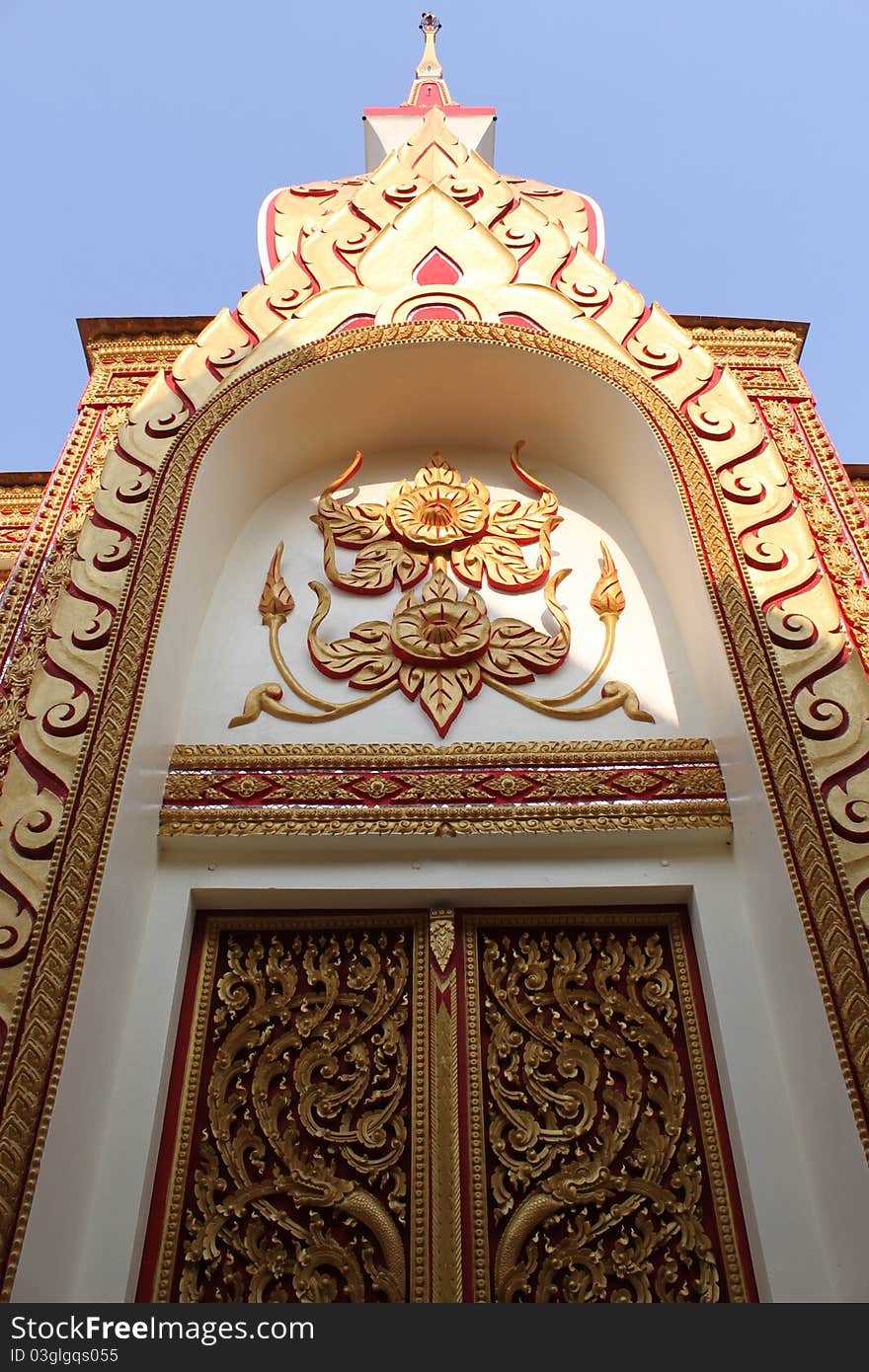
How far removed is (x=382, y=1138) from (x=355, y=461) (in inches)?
110

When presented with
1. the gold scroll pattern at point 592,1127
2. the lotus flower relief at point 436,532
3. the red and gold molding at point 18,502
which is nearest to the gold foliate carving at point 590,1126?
the gold scroll pattern at point 592,1127

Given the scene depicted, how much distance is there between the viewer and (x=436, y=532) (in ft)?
14.6

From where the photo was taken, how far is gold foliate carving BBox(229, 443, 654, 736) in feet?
12.6

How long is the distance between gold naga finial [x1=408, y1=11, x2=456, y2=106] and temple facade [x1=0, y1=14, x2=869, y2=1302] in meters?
3.58

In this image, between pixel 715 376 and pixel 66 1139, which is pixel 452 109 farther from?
pixel 66 1139

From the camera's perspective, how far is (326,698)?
385 cm

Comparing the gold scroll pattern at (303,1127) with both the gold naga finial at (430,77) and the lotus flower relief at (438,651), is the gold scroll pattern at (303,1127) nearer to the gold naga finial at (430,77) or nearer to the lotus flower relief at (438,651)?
the lotus flower relief at (438,651)

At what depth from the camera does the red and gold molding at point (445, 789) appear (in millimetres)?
3344

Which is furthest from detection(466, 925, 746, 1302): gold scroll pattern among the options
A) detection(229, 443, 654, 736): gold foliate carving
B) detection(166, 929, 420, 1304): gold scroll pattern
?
detection(229, 443, 654, 736): gold foliate carving

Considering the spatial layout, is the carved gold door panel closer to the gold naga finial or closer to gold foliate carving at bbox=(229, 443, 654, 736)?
gold foliate carving at bbox=(229, 443, 654, 736)

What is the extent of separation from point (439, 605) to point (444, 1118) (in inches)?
71.4

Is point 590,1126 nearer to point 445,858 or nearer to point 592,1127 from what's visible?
point 592,1127

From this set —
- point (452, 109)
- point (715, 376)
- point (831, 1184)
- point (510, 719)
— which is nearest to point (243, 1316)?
point (831, 1184)

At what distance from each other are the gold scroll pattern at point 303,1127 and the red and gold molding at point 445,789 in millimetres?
355
